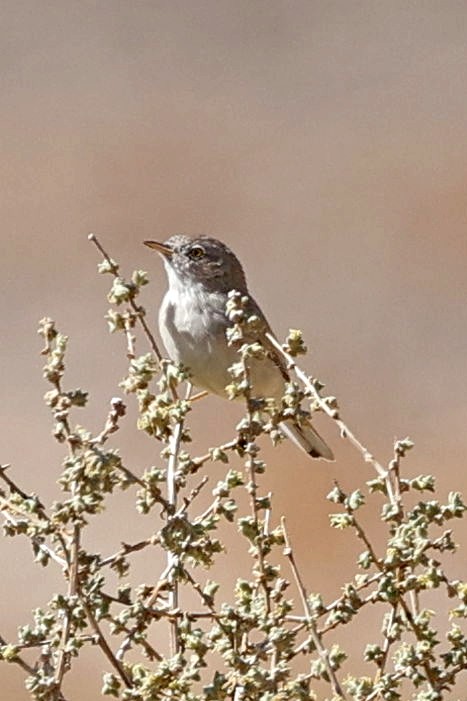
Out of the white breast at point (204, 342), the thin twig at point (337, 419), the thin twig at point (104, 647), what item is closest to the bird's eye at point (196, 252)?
the white breast at point (204, 342)

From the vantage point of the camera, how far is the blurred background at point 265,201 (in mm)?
6523

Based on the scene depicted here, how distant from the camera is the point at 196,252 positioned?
387 centimetres

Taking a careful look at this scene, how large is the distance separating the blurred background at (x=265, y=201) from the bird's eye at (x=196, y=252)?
198cm

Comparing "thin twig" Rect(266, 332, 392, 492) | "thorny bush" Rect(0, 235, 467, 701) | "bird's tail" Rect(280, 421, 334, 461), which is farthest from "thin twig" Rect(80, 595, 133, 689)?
"bird's tail" Rect(280, 421, 334, 461)

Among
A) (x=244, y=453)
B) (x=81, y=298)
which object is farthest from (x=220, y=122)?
(x=244, y=453)

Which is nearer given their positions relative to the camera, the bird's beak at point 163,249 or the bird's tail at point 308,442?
the bird's tail at point 308,442

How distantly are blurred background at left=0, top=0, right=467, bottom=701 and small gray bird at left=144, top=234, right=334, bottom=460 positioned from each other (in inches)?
75.0

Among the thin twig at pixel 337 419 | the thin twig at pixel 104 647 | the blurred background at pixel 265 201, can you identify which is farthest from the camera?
the blurred background at pixel 265 201

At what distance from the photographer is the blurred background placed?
652 cm

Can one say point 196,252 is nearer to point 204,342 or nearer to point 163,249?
point 163,249

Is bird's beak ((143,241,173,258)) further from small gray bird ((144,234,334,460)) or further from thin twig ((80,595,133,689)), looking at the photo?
thin twig ((80,595,133,689))

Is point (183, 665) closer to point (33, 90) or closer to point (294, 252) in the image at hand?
point (294, 252)

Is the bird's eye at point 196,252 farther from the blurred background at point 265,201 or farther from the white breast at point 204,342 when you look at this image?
the blurred background at point 265,201

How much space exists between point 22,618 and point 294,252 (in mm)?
2614
